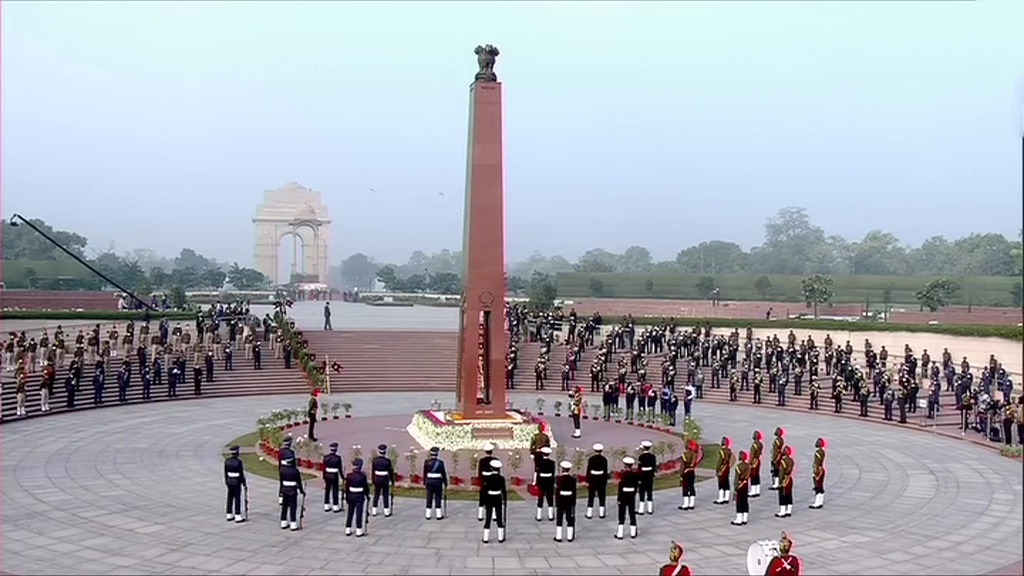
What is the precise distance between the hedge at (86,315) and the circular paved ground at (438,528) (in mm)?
17295

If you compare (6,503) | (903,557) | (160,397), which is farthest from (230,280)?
(903,557)

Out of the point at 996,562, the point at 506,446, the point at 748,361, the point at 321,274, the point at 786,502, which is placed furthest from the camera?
the point at 321,274

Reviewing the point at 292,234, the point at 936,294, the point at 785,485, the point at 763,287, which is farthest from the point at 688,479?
the point at 292,234

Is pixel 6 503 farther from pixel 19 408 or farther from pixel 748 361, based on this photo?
pixel 748 361

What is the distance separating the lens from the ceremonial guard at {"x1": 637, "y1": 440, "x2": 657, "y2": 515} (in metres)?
13.5

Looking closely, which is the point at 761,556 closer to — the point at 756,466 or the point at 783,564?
the point at 783,564

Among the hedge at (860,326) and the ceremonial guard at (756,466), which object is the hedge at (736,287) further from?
the ceremonial guard at (756,466)

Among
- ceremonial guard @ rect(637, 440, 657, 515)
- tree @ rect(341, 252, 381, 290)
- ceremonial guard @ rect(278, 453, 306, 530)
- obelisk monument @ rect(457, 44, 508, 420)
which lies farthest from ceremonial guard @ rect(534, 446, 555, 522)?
tree @ rect(341, 252, 381, 290)

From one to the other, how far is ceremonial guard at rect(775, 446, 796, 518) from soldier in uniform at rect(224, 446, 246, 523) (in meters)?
8.23

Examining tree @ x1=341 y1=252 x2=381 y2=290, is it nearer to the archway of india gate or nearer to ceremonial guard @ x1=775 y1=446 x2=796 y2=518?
the archway of india gate

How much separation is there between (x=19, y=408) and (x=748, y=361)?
23654 mm

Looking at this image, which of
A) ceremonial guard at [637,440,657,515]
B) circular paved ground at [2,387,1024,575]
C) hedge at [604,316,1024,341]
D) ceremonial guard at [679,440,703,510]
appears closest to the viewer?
circular paved ground at [2,387,1024,575]

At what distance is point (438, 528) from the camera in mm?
12852

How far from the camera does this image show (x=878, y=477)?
17.1 meters
